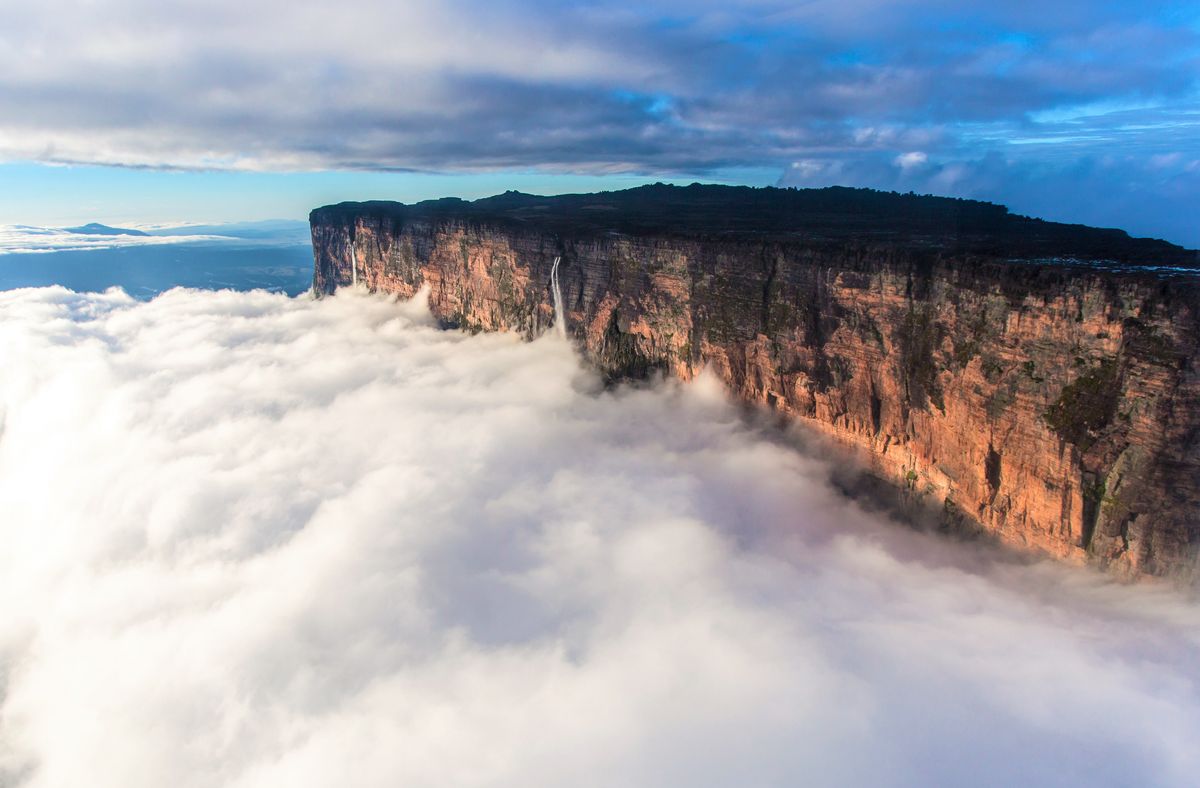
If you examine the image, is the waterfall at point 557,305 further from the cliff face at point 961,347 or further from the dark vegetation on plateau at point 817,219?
the dark vegetation on plateau at point 817,219

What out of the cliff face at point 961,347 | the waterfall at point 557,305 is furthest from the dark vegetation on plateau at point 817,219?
the waterfall at point 557,305

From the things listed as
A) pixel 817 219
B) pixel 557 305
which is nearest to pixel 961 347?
pixel 557 305

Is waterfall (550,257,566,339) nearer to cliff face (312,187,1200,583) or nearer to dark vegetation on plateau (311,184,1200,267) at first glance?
cliff face (312,187,1200,583)

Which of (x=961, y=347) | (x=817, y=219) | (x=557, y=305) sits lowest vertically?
(x=961, y=347)

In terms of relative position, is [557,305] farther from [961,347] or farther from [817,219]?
[961,347]

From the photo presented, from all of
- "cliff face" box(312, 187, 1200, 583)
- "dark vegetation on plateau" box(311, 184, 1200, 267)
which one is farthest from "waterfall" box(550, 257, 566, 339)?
"dark vegetation on plateau" box(311, 184, 1200, 267)
